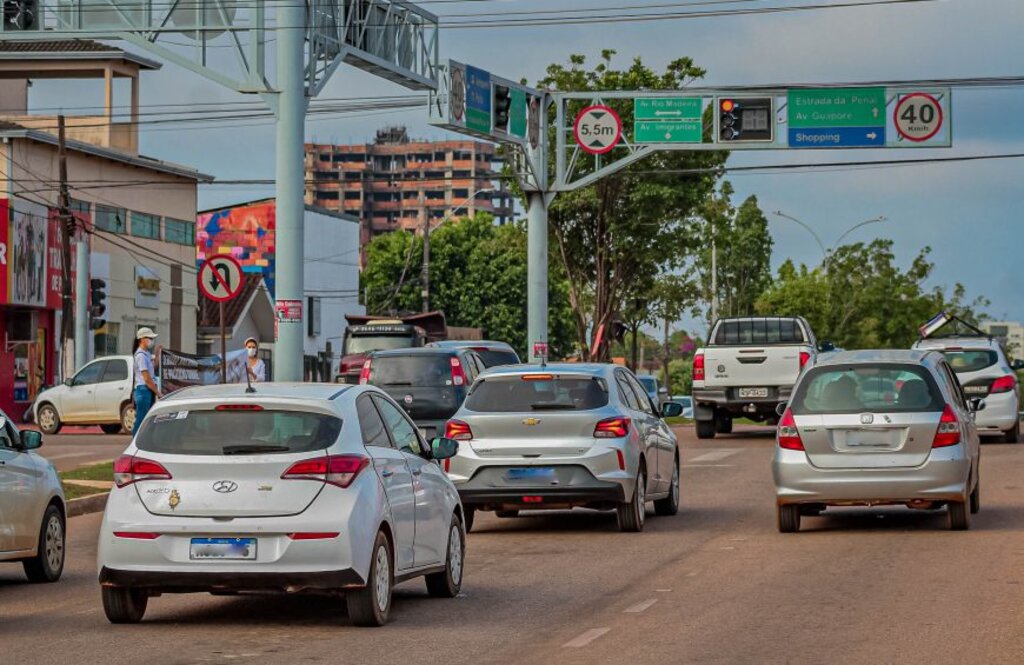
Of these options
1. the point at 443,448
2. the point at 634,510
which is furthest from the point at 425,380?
the point at 443,448

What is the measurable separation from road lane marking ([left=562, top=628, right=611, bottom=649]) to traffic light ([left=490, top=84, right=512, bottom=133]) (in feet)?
102

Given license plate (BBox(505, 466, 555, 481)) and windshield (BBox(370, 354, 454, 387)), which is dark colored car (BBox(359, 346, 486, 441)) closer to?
windshield (BBox(370, 354, 454, 387))

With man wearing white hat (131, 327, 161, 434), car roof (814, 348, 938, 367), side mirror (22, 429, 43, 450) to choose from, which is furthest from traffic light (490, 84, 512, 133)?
side mirror (22, 429, 43, 450)

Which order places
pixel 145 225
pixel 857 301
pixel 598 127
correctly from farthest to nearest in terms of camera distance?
1. pixel 857 301
2. pixel 145 225
3. pixel 598 127

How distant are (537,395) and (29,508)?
542 centimetres

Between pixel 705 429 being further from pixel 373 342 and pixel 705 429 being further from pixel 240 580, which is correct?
pixel 240 580

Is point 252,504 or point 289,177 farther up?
point 289,177

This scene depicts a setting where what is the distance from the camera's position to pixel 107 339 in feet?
195

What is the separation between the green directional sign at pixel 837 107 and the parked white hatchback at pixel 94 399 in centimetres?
1613

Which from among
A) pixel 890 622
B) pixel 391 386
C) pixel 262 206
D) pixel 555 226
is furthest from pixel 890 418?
pixel 262 206

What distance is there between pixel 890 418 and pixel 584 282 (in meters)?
38.7

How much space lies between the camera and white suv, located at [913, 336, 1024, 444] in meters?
33.2

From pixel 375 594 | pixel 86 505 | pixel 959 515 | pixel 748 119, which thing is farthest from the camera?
pixel 748 119

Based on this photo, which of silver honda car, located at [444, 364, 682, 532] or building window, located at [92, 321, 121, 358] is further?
building window, located at [92, 321, 121, 358]
